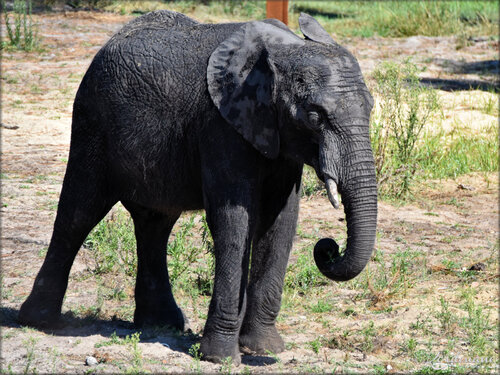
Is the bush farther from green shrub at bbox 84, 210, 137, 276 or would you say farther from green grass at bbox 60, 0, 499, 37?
green grass at bbox 60, 0, 499, 37

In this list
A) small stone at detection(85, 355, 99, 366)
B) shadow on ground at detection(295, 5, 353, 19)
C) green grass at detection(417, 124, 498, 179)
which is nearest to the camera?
small stone at detection(85, 355, 99, 366)

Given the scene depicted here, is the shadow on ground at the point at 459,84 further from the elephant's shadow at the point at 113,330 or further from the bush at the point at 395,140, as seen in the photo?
the elephant's shadow at the point at 113,330

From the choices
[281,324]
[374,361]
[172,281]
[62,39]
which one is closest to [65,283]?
[172,281]

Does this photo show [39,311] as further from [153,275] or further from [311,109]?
[311,109]

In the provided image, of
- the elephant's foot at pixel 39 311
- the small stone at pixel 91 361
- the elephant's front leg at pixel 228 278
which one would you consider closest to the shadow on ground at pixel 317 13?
the elephant's foot at pixel 39 311

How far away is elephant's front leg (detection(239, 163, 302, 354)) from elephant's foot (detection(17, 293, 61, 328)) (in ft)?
4.08

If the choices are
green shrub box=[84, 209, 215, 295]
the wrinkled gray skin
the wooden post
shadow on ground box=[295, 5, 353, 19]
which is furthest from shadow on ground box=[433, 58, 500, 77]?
the wrinkled gray skin

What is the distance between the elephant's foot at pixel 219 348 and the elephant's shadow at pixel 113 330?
22 centimetres

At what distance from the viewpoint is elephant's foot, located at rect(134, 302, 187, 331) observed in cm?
550

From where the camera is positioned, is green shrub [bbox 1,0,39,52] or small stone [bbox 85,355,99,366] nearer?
small stone [bbox 85,355,99,366]

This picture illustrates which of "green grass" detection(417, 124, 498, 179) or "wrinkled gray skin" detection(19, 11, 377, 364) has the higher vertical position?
"wrinkled gray skin" detection(19, 11, 377, 364)

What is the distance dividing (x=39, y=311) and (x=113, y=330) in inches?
19.1

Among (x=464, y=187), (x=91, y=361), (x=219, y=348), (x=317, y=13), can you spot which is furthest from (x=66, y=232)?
(x=317, y=13)

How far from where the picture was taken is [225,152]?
14.8 ft
